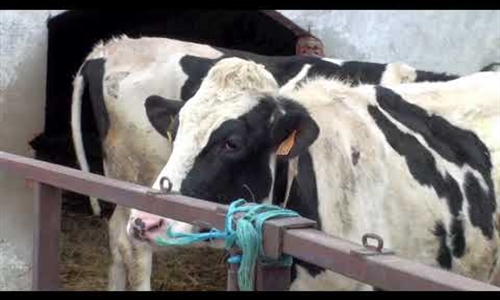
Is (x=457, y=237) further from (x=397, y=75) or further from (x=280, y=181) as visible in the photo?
(x=397, y=75)

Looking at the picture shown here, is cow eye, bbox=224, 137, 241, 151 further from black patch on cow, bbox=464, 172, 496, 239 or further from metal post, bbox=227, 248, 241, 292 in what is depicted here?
black patch on cow, bbox=464, 172, 496, 239

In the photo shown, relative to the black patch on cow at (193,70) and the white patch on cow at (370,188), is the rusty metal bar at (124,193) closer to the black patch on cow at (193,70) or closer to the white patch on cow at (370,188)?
the white patch on cow at (370,188)

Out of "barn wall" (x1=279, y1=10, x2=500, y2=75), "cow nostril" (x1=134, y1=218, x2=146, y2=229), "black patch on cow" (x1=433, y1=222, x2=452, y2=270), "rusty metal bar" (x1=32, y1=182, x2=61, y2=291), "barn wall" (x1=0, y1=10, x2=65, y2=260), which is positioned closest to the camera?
"rusty metal bar" (x1=32, y1=182, x2=61, y2=291)

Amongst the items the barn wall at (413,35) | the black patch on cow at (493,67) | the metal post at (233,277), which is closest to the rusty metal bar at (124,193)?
the metal post at (233,277)

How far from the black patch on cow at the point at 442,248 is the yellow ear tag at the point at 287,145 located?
0.82 m

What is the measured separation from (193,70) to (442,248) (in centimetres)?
242

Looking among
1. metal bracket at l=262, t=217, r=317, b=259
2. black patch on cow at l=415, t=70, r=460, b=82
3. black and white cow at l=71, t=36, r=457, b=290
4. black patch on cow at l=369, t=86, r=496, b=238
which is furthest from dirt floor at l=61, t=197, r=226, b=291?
metal bracket at l=262, t=217, r=317, b=259

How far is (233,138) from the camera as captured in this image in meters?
3.19

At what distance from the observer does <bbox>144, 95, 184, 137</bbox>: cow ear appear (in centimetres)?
382

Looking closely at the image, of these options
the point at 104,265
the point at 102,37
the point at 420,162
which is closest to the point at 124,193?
the point at 420,162

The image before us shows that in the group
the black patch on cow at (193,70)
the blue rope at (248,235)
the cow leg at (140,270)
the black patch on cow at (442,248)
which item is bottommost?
the cow leg at (140,270)

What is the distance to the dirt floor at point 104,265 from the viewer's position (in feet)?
19.6

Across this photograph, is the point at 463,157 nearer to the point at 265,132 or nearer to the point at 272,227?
the point at 265,132

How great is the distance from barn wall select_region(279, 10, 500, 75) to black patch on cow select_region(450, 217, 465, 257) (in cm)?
325
